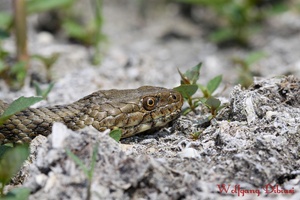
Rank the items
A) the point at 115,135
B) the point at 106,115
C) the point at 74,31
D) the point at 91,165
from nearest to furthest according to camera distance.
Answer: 1. the point at 91,165
2. the point at 115,135
3. the point at 106,115
4. the point at 74,31

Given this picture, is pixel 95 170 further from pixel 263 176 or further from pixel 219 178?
pixel 263 176

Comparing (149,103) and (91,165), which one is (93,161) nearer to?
(91,165)

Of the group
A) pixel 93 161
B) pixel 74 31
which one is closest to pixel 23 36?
pixel 74 31

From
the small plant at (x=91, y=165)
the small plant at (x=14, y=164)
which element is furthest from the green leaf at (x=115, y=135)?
the small plant at (x=14, y=164)

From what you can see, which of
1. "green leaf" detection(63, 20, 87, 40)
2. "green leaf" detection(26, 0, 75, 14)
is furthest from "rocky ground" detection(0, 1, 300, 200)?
"green leaf" detection(63, 20, 87, 40)

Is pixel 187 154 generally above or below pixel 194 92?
below
